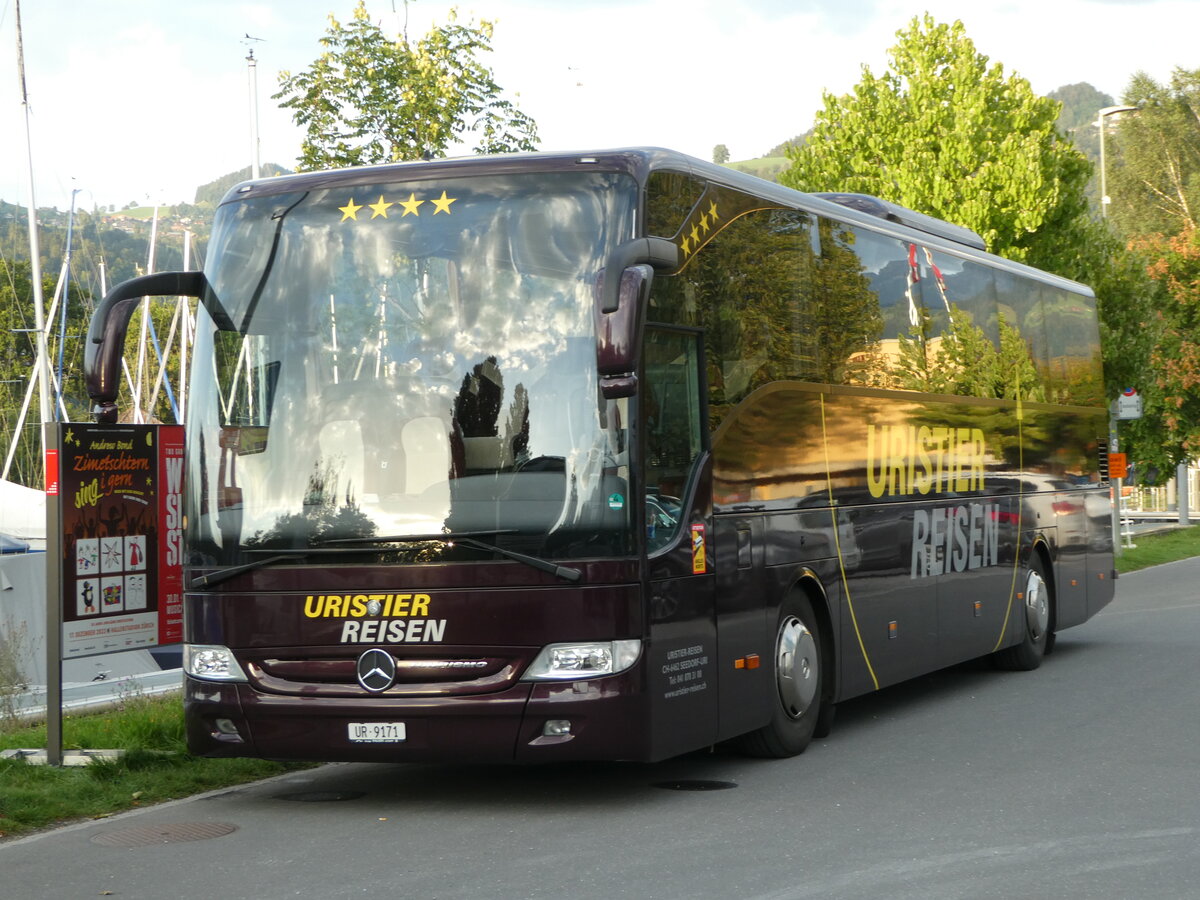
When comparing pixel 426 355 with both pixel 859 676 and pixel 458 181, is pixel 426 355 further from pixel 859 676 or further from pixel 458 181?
pixel 859 676

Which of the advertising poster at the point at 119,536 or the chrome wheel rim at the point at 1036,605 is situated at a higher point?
the advertising poster at the point at 119,536

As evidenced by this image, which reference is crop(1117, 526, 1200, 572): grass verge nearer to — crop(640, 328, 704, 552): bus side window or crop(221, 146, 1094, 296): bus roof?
crop(221, 146, 1094, 296): bus roof

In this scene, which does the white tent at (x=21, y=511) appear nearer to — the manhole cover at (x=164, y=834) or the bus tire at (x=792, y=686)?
the bus tire at (x=792, y=686)

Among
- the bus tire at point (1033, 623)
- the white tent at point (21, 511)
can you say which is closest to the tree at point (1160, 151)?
the white tent at point (21, 511)

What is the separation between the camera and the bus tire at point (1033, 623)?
1616 cm

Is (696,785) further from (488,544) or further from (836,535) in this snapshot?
(836,535)

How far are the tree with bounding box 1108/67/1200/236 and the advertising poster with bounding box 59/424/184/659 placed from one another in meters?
57.0

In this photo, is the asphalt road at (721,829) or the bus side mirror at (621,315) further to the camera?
the bus side mirror at (621,315)

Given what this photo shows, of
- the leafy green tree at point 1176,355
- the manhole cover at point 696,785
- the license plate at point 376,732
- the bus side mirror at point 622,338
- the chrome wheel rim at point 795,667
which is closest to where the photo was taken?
the bus side mirror at point 622,338

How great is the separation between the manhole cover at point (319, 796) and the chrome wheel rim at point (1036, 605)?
8.17m

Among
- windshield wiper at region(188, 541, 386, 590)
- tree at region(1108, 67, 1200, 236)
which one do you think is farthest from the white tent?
tree at region(1108, 67, 1200, 236)

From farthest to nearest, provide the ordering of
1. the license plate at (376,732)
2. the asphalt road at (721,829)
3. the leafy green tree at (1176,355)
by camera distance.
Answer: the leafy green tree at (1176,355)
the license plate at (376,732)
the asphalt road at (721,829)

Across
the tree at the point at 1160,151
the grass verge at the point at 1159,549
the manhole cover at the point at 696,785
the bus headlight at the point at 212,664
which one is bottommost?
the manhole cover at the point at 696,785

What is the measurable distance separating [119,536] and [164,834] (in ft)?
9.26
